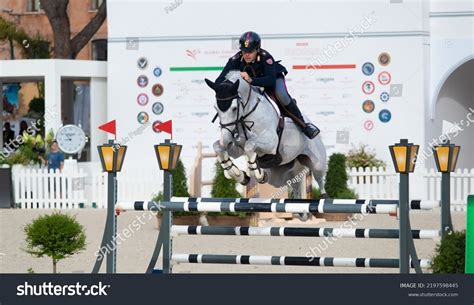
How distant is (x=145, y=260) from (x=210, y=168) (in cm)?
803

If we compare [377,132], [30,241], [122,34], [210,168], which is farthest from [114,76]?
[30,241]

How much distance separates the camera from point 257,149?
9.14 metres

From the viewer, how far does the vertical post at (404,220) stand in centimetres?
883

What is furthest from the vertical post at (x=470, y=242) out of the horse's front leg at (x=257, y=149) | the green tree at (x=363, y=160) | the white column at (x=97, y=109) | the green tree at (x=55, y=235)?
the white column at (x=97, y=109)

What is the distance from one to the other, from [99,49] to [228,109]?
31.2 metres

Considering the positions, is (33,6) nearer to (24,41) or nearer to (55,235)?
(24,41)

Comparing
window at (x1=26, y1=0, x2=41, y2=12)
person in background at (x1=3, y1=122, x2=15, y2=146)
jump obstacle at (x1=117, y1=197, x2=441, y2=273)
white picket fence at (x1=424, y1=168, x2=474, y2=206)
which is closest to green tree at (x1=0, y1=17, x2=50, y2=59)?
window at (x1=26, y1=0, x2=41, y2=12)

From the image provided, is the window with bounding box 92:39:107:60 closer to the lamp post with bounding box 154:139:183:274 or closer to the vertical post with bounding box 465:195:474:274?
the lamp post with bounding box 154:139:183:274

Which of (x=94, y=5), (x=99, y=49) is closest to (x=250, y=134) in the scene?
(x=99, y=49)

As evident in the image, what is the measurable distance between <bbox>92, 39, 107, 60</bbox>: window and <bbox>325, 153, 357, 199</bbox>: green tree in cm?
2173

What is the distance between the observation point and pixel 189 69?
21109 mm

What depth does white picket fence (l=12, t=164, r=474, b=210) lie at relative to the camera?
Answer: 19797mm

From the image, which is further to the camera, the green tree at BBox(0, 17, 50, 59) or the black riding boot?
the green tree at BBox(0, 17, 50, 59)

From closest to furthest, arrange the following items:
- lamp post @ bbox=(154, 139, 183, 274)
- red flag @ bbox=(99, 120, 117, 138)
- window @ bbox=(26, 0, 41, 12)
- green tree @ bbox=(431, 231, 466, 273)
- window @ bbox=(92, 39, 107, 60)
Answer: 1. green tree @ bbox=(431, 231, 466, 273)
2. lamp post @ bbox=(154, 139, 183, 274)
3. red flag @ bbox=(99, 120, 117, 138)
4. window @ bbox=(92, 39, 107, 60)
5. window @ bbox=(26, 0, 41, 12)
